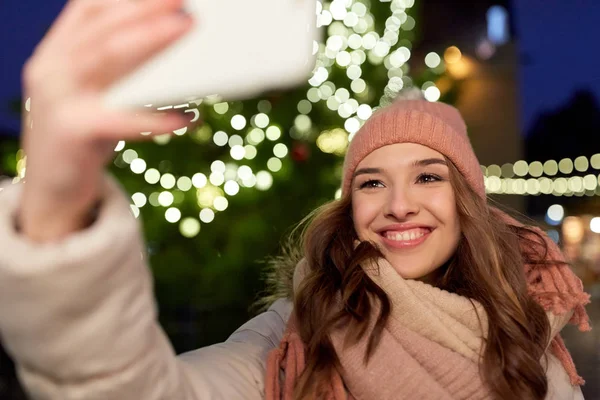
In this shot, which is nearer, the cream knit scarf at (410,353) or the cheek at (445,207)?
the cream knit scarf at (410,353)

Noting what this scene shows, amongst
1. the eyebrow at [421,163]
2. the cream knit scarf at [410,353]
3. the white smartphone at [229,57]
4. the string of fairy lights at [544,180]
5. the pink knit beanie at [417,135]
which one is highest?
the white smartphone at [229,57]

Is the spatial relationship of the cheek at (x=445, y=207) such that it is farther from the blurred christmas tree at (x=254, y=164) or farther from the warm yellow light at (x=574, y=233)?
the warm yellow light at (x=574, y=233)

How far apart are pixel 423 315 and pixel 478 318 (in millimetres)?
190

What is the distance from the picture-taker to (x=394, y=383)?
183cm

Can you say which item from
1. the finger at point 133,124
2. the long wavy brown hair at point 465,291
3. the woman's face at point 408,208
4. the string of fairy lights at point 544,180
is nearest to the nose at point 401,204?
the woman's face at point 408,208

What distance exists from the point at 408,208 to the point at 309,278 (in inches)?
16.8

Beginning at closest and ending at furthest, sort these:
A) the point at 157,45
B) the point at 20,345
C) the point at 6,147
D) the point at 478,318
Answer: the point at 157,45 < the point at 20,345 < the point at 478,318 < the point at 6,147

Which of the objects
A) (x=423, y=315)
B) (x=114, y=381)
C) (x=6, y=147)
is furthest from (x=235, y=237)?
(x=114, y=381)

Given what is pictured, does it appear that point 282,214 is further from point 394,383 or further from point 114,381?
point 114,381

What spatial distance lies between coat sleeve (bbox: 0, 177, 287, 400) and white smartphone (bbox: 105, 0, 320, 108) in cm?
19

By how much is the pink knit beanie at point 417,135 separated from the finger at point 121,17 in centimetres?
146

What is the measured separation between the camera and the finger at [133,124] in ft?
2.27

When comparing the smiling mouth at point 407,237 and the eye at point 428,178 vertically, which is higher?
the eye at point 428,178

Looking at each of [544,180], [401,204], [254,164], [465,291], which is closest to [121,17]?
[401,204]
